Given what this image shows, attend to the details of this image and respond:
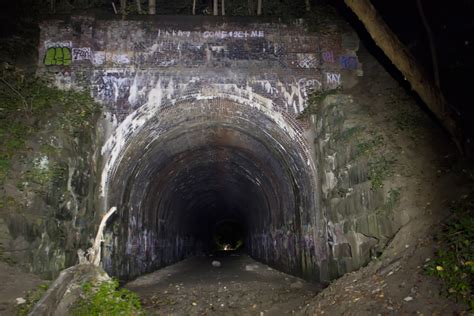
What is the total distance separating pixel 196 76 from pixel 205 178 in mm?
7396

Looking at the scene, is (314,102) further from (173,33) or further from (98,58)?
(98,58)

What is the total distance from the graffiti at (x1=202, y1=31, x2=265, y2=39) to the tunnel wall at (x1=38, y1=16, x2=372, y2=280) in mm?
27

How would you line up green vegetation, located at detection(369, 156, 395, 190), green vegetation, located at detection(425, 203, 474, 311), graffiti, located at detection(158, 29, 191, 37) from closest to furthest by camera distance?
1. green vegetation, located at detection(425, 203, 474, 311)
2. green vegetation, located at detection(369, 156, 395, 190)
3. graffiti, located at detection(158, 29, 191, 37)

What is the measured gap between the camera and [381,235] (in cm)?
717

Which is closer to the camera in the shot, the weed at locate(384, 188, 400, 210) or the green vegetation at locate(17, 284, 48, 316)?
the green vegetation at locate(17, 284, 48, 316)

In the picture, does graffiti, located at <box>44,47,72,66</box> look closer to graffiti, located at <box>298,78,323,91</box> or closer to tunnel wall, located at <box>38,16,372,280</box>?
tunnel wall, located at <box>38,16,372,280</box>

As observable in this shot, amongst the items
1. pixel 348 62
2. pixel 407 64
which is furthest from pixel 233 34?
pixel 407 64

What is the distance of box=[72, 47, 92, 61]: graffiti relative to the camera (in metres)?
9.97

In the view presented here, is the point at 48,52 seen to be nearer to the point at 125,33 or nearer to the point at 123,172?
the point at 125,33

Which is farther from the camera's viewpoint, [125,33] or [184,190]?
[184,190]

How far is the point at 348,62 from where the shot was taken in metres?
10.4

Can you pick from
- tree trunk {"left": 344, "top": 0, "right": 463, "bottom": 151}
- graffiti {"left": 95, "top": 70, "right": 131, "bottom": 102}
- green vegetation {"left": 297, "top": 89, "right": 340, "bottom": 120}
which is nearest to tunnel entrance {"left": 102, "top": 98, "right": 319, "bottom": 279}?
green vegetation {"left": 297, "top": 89, "right": 340, "bottom": 120}

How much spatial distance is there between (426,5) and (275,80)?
454cm

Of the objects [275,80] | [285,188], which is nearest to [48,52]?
[275,80]
